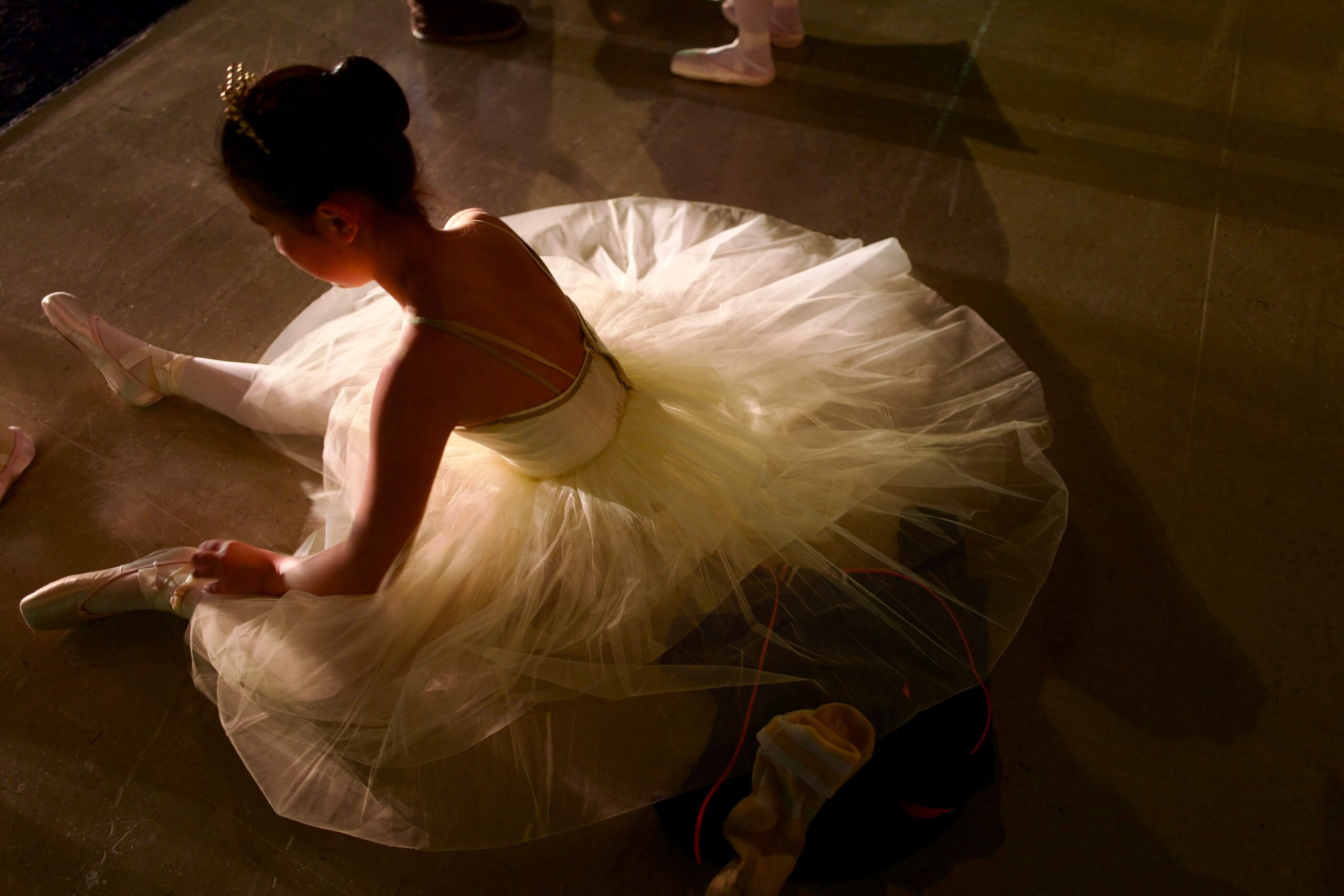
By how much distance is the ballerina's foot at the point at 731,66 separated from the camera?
244 cm

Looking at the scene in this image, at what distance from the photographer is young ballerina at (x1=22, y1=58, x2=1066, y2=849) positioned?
1.10m

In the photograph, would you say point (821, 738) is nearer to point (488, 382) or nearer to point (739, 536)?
point (739, 536)

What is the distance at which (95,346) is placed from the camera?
1.81 metres

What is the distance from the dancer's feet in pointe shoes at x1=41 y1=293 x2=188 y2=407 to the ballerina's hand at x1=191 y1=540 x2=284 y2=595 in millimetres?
694

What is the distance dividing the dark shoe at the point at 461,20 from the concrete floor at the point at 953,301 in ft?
0.23

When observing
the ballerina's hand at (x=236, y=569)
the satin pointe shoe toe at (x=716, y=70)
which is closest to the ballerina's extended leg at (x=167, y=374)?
the ballerina's hand at (x=236, y=569)

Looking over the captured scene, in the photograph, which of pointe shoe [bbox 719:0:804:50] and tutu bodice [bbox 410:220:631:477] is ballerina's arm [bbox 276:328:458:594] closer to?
tutu bodice [bbox 410:220:631:477]

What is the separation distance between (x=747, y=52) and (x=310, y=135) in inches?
71.9

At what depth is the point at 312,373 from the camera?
168 centimetres

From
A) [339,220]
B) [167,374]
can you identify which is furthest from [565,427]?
[167,374]

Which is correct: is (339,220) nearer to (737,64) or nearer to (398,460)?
(398,460)

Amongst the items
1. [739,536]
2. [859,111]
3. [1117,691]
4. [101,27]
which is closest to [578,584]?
[739,536]

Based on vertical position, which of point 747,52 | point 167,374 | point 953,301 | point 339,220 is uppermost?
point 339,220

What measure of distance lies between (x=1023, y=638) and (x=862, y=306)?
0.74 metres
